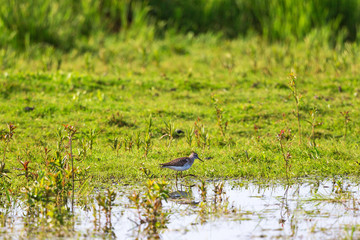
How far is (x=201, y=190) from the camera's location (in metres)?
6.81

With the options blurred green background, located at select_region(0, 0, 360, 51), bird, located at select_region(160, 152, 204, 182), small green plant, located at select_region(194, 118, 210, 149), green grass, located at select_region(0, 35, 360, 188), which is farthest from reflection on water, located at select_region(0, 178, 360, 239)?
blurred green background, located at select_region(0, 0, 360, 51)

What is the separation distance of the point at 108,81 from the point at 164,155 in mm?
4423

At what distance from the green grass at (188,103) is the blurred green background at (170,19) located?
1.92ft

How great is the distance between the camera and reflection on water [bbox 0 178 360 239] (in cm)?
576

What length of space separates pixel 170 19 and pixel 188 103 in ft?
24.4

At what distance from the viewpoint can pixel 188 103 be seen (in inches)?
463

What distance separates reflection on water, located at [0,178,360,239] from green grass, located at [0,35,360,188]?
31.1 inches

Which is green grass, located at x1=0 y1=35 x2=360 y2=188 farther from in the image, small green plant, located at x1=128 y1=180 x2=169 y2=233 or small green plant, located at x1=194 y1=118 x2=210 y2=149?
Result: small green plant, located at x1=128 y1=180 x2=169 y2=233

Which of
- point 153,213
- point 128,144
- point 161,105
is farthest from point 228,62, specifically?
point 153,213

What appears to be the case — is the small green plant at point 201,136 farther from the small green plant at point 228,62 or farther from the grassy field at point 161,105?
the small green plant at point 228,62

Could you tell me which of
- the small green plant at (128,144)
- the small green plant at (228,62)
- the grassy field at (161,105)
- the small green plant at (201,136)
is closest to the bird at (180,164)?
the grassy field at (161,105)

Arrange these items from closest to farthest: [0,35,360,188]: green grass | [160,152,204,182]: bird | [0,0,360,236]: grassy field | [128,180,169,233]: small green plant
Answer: [128,180,169,233]: small green plant, [0,0,360,236]: grassy field, [160,152,204,182]: bird, [0,35,360,188]: green grass

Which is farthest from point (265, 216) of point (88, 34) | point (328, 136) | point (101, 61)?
point (88, 34)

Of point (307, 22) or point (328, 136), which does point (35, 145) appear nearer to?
point (328, 136)
